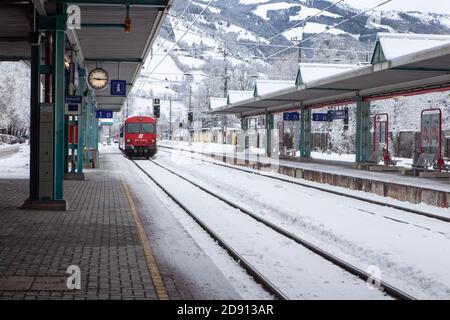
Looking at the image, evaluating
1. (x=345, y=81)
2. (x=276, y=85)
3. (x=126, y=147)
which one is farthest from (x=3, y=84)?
(x=345, y=81)

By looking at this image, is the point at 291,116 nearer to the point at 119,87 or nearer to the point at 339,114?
the point at 339,114

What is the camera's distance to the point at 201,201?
56.1ft

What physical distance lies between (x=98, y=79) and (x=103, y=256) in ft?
45.0

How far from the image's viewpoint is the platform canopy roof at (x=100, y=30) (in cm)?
1379

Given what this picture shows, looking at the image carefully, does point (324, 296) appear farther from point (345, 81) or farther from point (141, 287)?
point (345, 81)

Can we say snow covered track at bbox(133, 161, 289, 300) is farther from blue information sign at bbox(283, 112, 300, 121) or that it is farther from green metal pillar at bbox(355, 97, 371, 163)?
blue information sign at bbox(283, 112, 300, 121)

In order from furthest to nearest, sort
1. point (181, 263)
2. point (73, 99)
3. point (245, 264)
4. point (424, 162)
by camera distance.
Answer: point (424, 162) < point (73, 99) < point (181, 263) < point (245, 264)

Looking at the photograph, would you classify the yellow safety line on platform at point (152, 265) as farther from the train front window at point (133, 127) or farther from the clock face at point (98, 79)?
the train front window at point (133, 127)

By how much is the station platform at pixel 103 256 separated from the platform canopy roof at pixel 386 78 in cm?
1066

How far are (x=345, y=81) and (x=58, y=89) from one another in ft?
53.0

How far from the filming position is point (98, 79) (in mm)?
21281

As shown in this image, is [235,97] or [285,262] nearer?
[285,262]

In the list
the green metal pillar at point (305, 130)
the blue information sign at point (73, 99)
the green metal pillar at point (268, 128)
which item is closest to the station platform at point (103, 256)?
the blue information sign at point (73, 99)

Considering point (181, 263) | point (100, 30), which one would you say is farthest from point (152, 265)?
point (100, 30)
